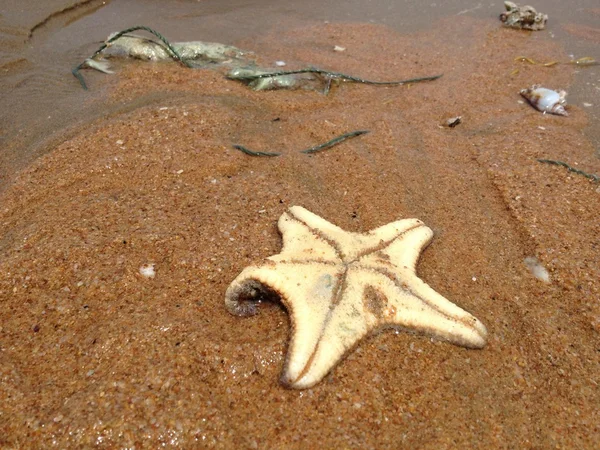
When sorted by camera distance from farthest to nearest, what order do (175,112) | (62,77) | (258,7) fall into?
1. (258,7)
2. (62,77)
3. (175,112)

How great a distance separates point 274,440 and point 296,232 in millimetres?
1355

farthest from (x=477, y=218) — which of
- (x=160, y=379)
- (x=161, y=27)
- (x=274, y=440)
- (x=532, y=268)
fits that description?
(x=161, y=27)

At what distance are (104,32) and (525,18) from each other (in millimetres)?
6497

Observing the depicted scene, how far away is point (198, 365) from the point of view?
2.53 m

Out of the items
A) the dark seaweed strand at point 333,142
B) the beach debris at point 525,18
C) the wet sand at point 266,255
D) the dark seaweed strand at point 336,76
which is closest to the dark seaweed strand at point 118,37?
the wet sand at point 266,255

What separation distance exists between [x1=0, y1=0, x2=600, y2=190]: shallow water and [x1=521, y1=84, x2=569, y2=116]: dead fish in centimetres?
36

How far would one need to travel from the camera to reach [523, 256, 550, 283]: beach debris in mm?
3258

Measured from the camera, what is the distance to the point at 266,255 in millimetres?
3205

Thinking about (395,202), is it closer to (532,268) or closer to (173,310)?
(532,268)

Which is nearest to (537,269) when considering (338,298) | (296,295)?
(338,298)

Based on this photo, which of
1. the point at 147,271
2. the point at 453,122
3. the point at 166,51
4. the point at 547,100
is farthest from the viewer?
the point at 166,51

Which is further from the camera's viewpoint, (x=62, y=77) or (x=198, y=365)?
(x=62, y=77)

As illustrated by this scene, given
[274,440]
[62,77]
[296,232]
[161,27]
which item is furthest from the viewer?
[161,27]

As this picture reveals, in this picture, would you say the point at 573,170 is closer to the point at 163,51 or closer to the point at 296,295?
the point at 296,295
